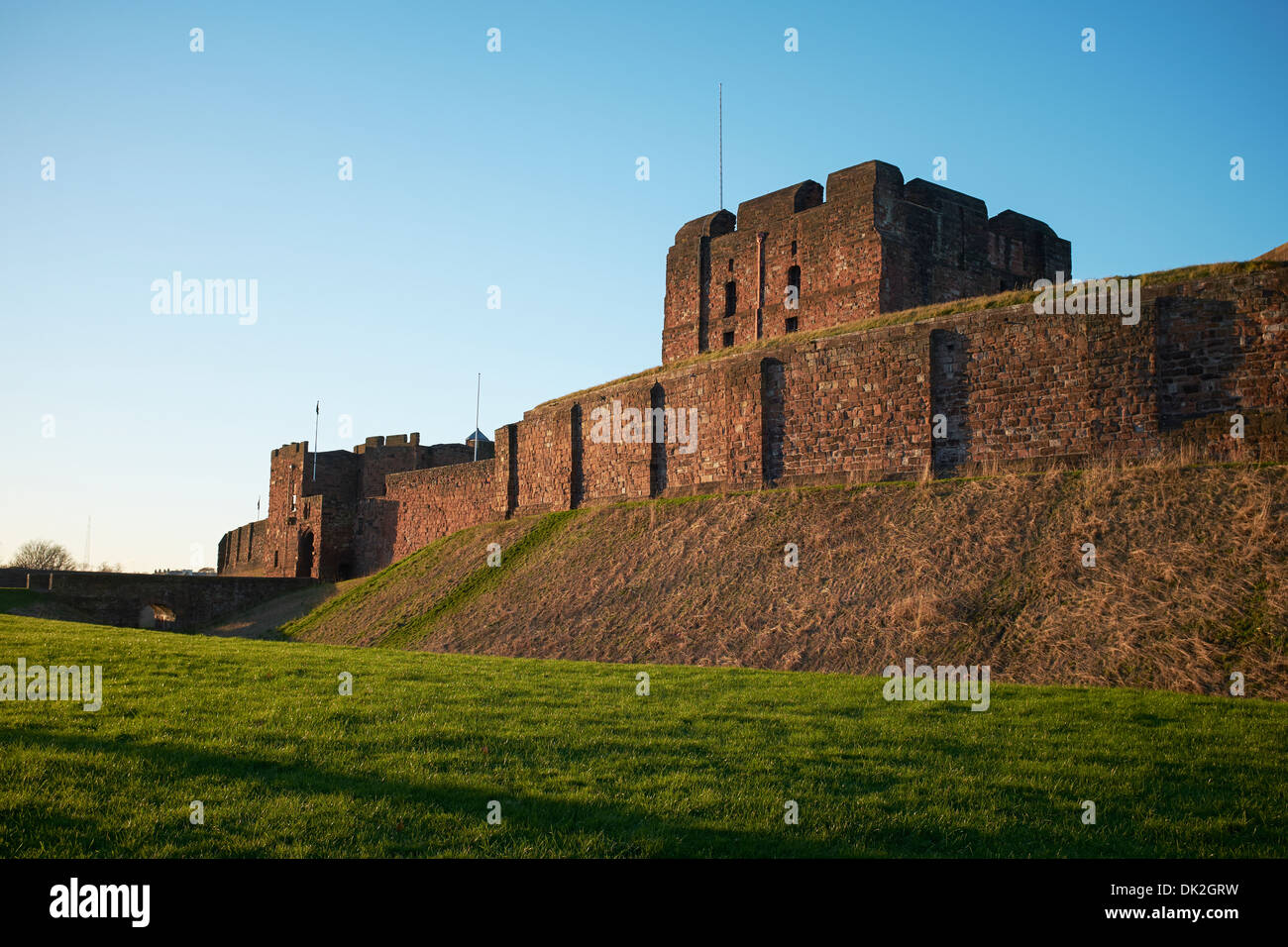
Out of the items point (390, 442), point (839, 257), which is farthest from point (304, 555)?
point (839, 257)

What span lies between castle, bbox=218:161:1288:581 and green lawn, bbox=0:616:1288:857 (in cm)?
851

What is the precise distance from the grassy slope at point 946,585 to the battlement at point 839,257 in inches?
460

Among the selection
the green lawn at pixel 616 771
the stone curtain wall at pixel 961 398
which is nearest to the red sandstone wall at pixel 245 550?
the stone curtain wall at pixel 961 398

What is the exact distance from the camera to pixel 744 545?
65.8ft

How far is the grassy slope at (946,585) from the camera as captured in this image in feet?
42.1

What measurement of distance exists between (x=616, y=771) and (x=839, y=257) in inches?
1054

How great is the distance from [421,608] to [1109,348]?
1750cm

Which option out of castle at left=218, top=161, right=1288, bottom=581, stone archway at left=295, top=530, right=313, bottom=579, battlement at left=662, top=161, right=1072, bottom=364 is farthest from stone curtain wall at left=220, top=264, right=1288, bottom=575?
stone archway at left=295, top=530, right=313, bottom=579

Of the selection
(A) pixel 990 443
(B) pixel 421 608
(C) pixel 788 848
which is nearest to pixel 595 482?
(B) pixel 421 608

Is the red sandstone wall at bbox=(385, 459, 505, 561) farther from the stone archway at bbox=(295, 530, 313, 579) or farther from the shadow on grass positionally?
the shadow on grass

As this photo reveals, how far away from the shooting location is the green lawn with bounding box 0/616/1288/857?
566cm

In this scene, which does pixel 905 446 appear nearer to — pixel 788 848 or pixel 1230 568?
pixel 1230 568

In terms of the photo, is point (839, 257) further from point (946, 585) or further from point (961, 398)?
point (946, 585)

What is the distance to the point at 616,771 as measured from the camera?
705cm
